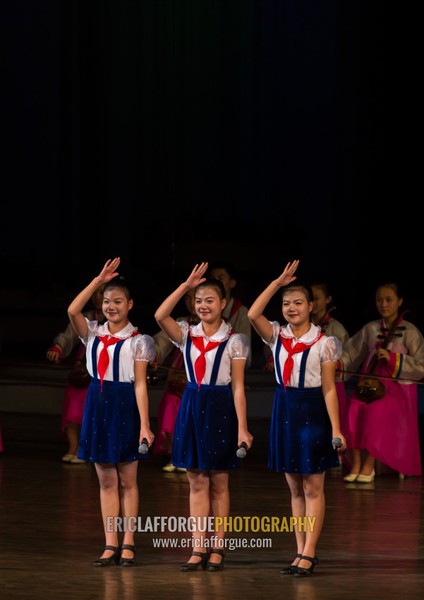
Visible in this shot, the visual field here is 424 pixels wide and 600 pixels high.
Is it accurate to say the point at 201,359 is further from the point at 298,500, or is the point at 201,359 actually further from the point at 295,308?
the point at 298,500

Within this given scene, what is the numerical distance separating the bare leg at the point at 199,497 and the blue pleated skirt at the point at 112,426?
25cm

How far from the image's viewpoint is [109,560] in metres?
5.72

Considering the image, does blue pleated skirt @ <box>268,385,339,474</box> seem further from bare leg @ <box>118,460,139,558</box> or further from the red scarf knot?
bare leg @ <box>118,460,139,558</box>

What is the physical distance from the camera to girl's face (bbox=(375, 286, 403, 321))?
315 inches

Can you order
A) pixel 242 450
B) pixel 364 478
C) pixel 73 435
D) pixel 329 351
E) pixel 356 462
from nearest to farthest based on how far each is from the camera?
pixel 242 450, pixel 329 351, pixel 364 478, pixel 356 462, pixel 73 435

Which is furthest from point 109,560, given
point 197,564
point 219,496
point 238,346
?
point 238,346

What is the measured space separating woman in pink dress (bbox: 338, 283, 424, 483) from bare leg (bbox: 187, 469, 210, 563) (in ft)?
8.00

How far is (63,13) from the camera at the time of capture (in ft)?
47.1

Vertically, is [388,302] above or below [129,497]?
above

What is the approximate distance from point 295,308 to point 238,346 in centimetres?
28

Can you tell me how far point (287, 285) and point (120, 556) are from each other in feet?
4.29

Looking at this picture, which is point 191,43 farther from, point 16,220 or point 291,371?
point 291,371

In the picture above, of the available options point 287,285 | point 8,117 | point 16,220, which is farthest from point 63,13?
point 287,285

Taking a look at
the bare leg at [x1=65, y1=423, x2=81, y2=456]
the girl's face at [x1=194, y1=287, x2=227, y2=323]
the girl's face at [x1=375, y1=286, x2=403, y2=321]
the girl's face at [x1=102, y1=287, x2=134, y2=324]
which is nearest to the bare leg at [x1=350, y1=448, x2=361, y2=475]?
the girl's face at [x1=375, y1=286, x2=403, y2=321]
